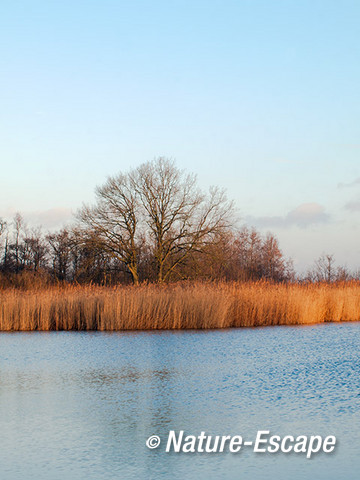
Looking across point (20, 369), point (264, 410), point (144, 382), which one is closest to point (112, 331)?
point (20, 369)

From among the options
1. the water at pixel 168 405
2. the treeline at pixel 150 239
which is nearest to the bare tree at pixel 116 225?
the treeline at pixel 150 239

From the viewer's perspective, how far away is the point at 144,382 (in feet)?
22.5

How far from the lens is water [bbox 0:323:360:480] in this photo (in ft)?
12.2

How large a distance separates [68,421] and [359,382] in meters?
3.57

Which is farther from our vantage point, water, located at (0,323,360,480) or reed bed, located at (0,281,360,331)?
reed bed, located at (0,281,360,331)

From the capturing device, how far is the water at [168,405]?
3727 millimetres

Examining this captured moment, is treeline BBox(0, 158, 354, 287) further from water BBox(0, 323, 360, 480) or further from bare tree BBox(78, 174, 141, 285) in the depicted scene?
water BBox(0, 323, 360, 480)

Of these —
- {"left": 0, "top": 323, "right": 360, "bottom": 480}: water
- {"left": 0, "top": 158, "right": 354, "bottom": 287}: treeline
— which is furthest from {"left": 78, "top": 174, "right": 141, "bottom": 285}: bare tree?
{"left": 0, "top": 323, "right": 360, "bottom": 480}: water

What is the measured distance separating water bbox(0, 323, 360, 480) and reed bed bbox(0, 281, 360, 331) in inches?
161

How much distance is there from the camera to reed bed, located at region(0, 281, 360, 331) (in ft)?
49.3

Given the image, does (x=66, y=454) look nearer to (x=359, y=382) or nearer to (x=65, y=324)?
(x=359, y=382)

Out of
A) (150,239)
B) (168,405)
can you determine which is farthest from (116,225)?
(168,405)

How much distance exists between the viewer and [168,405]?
5555mm

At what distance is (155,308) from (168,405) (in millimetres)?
9548
